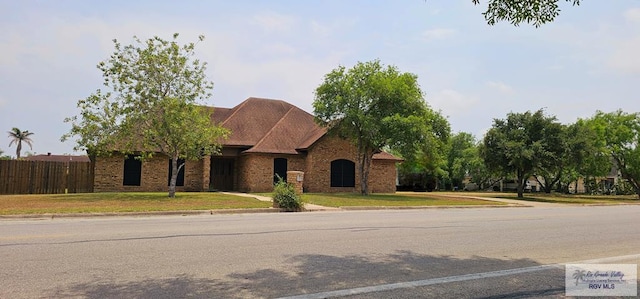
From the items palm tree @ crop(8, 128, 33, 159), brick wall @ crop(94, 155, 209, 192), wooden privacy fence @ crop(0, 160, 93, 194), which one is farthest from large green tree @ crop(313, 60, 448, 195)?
palm tree @ crop(8, 128, 33, 159)

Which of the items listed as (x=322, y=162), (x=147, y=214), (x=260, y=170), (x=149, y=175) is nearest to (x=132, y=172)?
(x=149, y=175)

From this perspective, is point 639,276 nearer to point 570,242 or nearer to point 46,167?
point 570,242

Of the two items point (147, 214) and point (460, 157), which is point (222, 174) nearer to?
point (147, 214)

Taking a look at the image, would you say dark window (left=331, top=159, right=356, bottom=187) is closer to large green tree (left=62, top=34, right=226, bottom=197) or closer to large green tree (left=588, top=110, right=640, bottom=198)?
large green tree (left=62, top=34, right=226, bottom=197)

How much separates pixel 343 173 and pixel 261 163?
5.71m

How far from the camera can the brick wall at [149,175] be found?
88.9 ft

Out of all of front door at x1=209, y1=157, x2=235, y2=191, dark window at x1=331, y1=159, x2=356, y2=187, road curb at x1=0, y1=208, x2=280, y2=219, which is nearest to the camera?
road curb at x1=0, y1=208, x2=280, y2=219

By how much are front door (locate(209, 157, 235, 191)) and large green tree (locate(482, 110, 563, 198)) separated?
18.0 m

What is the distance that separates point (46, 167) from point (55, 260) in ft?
69.7

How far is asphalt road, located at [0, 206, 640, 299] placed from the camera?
18.0 feet

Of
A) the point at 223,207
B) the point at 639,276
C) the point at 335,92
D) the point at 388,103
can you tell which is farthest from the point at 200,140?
the point at 639,276

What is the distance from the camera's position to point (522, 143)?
3131 centimetres

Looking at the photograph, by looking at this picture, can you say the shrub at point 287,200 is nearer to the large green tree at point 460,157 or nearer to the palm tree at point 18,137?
the large green tree at point 460,157

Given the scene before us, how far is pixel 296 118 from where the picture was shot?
111ft
